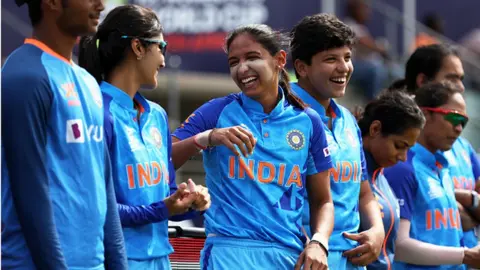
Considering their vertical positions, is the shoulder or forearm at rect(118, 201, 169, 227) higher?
the shoulder

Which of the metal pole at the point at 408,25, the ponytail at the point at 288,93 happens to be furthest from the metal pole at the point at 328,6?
the ponytail at the point at 288,93

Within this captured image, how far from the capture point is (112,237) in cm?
370

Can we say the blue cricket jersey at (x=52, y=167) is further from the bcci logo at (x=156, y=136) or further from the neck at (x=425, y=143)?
the neck at (x=425, y=143)

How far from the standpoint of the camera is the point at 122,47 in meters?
4.46

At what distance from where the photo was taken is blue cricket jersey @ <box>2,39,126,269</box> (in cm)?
330

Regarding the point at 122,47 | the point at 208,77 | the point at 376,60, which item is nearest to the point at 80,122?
the point at 122,47

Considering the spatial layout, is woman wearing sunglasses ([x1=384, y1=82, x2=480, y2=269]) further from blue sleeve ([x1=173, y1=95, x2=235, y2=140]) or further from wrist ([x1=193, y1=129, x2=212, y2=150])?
wrist ([x1=193, y1=129, x2=212, y2=150])

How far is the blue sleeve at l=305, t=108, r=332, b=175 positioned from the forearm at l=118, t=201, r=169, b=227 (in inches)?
31.6

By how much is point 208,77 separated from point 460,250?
7.49m

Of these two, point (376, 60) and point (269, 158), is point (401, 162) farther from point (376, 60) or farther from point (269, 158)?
point (376, 60)

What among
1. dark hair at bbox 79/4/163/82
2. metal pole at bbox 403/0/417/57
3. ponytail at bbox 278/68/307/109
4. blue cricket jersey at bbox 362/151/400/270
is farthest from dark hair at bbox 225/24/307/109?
metal pole at bbox 403/0/417/57

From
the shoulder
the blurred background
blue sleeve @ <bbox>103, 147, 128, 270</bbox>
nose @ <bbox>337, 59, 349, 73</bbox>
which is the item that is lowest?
the blurred background

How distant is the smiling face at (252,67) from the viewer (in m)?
4.60

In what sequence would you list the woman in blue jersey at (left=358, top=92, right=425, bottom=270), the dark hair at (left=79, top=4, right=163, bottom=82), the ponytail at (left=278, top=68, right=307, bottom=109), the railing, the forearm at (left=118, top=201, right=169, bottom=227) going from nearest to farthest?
the forearm at (left=118, top=201, right=169, bottom=227)
the dark hair at (left=79, top=4, right=163, bottom=82)
the ponytail at (left=278, top=68, right=307, bottom=109)
the railing
the woman in blue jersey at (left=358, top=92, right=425, bottom=270)
